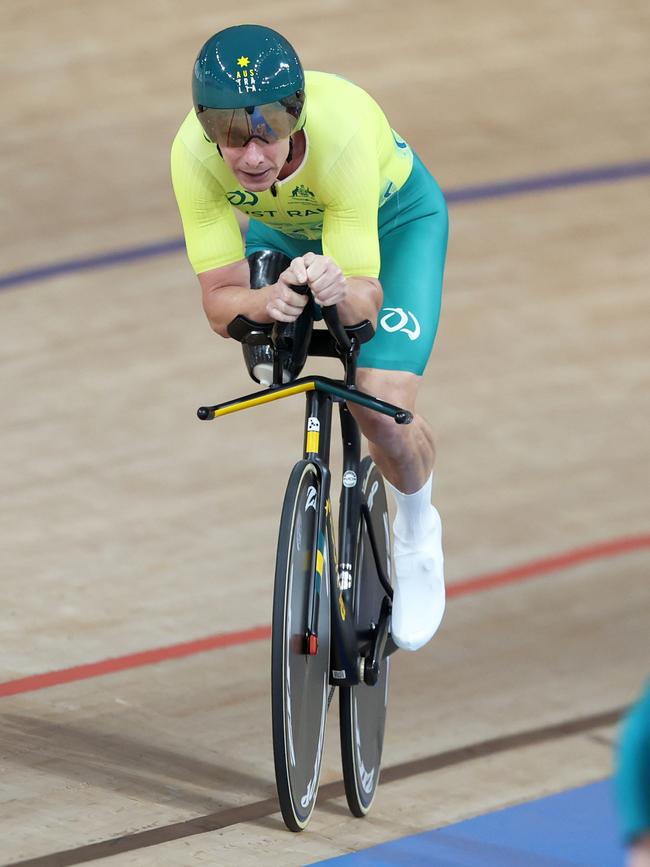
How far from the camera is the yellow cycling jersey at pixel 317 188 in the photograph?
2.84 metres

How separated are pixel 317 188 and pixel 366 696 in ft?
3.75

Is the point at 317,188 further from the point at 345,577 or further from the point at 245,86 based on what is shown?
the point at 345,577

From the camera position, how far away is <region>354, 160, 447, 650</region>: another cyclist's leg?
305 centimetres

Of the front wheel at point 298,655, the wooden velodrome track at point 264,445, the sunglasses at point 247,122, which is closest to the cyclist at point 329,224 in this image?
the sunglasses at point 247,122

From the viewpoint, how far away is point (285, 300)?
2.73m

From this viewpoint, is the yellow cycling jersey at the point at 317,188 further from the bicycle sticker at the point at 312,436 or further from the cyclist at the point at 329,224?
the bicycle sticker at the point at 312,436

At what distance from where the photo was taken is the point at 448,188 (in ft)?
23.6

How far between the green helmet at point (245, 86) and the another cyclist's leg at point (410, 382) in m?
0.54

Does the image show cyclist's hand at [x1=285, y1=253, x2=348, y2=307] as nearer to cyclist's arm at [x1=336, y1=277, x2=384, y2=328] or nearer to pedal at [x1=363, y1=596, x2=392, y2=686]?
cyclist's arm at [x1=336, y1=277, x2=384, y2=328]

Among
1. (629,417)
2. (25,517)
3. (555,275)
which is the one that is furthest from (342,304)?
(555,275)

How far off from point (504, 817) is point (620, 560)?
5.65 feet

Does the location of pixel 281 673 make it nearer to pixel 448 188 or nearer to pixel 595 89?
pixel 448 188

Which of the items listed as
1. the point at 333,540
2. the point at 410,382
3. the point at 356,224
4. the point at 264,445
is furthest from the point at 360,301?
the point at 264,445

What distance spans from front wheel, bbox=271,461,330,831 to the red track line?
94 cm
